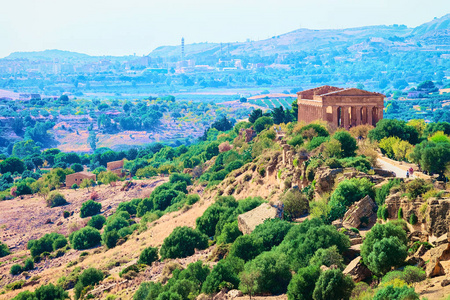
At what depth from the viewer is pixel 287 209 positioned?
3022 cm

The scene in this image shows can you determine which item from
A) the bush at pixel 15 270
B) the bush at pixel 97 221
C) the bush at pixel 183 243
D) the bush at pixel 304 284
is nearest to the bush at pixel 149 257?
the bush at pixel 183 243

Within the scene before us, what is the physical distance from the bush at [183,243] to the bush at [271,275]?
31.5 feet

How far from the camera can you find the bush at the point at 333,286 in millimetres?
19844

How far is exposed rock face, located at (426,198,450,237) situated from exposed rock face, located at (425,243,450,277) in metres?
1.85

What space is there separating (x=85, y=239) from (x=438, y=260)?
33007 millimetres

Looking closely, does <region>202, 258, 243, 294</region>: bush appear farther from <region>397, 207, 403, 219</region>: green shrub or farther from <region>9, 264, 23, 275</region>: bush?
<region>9, 264, 23, 275</region>: bush

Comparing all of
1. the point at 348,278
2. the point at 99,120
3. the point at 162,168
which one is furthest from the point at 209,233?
the point at 99,120

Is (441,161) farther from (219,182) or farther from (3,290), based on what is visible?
(3,290)

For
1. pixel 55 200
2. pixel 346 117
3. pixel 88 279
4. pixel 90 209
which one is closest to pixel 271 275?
pixel 88 279

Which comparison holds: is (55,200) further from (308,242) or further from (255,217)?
(308,242)

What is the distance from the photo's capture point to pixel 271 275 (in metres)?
23.3

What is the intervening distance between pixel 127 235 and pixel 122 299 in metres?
17.9

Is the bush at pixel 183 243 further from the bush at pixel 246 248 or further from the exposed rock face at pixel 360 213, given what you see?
the exposed rock face at pixel 360 213

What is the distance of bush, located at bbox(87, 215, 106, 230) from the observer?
56.1 meters
